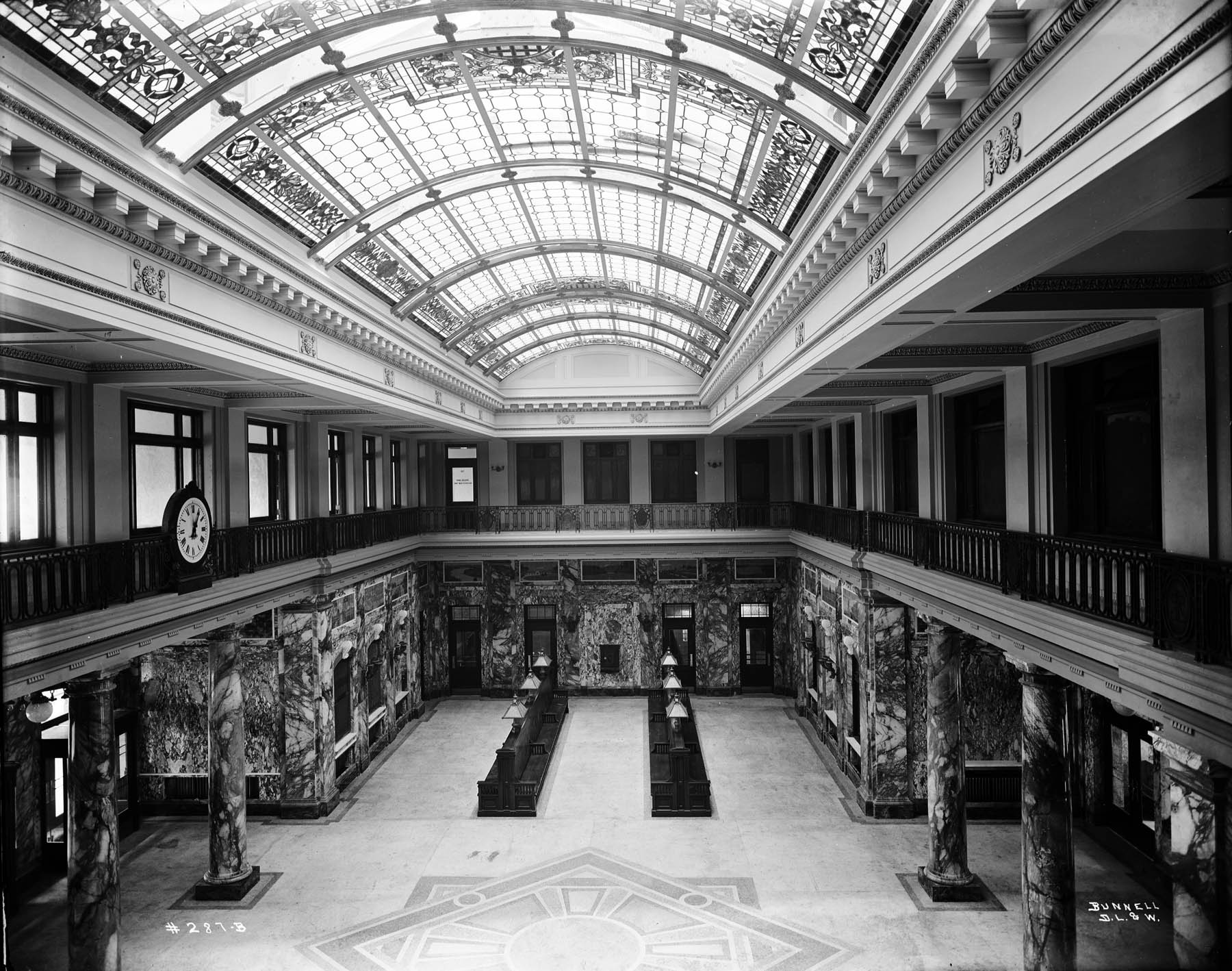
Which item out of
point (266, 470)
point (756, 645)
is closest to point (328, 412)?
point (266, 470)

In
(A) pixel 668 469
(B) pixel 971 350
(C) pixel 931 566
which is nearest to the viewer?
(B) pixel 971 350

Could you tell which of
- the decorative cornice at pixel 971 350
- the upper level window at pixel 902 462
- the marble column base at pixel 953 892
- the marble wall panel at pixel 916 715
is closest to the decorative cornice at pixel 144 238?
the decorative cornice at pixel 971 350

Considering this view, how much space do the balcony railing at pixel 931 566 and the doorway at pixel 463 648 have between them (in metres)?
5.06

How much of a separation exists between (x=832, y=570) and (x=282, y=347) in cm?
1116

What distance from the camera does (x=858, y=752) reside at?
14234 mm

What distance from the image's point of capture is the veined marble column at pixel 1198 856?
632 cm

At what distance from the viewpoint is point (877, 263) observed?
21.7 ft

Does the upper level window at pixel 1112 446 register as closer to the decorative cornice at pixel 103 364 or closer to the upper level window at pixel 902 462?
the upper level window at pixel 902 462

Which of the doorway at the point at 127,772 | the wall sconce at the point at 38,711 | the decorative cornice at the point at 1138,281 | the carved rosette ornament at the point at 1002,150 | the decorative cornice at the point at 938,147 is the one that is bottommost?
the doorway at the point at 127,772

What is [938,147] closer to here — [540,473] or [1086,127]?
[1086,127]

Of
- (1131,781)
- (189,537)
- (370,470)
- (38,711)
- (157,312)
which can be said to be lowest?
(1131,781)

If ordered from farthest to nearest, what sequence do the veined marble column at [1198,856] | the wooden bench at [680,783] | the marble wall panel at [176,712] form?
the wooden bench at [680,783]
the marble wall panel at [176,712]
the veined marble column at [1198,856]

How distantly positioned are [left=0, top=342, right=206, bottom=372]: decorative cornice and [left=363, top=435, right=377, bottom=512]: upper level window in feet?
28.3

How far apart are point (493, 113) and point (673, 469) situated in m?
14.6
